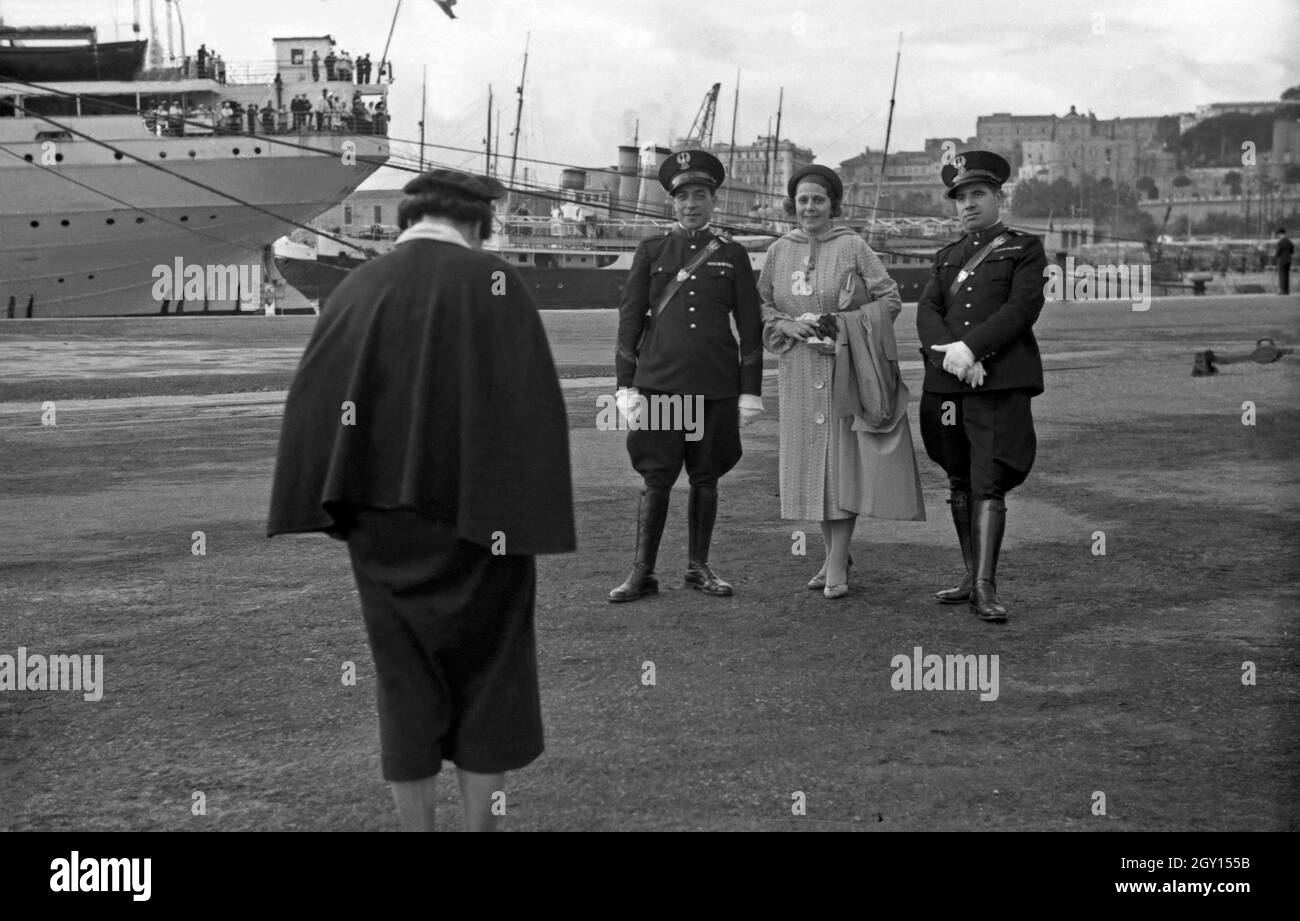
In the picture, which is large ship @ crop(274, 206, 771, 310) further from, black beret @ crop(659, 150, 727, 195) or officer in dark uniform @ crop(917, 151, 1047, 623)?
officer in dark uniform @ crop(917, 151, 1047, 623)

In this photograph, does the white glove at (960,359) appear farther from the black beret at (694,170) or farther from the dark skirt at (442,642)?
the dark skirt at (442,642)

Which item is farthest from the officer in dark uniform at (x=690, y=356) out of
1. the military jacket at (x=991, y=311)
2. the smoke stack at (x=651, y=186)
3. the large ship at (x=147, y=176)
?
the smoke stack at (x=651, y=186)

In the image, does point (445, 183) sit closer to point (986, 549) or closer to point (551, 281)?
point (986, 549)

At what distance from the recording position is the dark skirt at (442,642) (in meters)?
3.45

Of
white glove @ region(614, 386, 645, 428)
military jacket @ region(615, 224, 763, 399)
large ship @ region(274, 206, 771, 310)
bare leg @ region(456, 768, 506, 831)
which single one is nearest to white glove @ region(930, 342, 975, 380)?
military jacket @ region(615, 224, 763, 399)

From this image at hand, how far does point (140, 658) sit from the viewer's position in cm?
577

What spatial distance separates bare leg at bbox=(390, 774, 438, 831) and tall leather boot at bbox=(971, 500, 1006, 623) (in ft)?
10.9

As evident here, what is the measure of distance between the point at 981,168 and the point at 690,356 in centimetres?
149

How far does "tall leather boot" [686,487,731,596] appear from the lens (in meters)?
6.90

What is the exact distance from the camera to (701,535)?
22.9 feet

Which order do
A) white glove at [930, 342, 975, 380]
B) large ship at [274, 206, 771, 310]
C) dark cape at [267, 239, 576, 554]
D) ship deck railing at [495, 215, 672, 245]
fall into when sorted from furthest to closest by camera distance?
1. ship deck railing at [495, 215, 672, 245]
2. large ship at [274, 206, 771, 310]
3. white glove at [930, 342, 975, 380]
4. dark cape at [267, 239, 576, 554]

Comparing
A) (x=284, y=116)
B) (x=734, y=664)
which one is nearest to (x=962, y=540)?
(x=734, y=664)

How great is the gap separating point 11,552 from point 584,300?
174 ft
